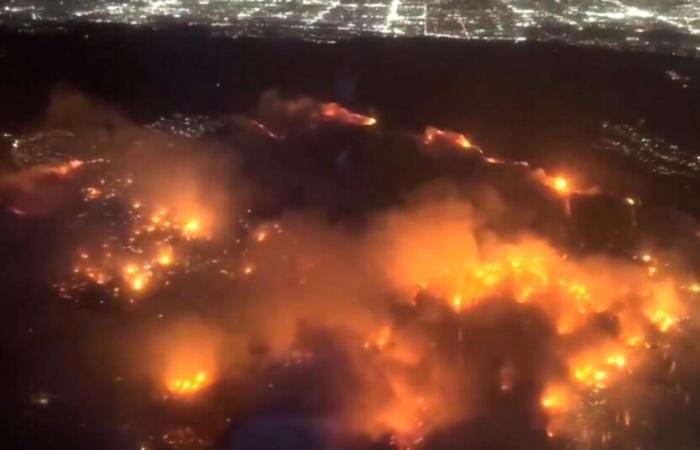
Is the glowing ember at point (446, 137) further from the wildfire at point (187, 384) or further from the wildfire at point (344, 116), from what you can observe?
the wildfire at point (187, 384)

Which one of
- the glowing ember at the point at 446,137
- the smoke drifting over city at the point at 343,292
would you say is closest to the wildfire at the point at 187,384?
the smoke drifting over city at the point at 343,292

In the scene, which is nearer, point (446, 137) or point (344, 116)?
point (446, 137)

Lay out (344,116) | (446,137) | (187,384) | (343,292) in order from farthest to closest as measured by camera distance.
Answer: (344,116), (446,137), (343,292), (187,384)

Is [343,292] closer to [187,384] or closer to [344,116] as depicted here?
[187,384]

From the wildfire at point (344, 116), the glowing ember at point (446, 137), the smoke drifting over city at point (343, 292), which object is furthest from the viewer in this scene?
the wildfire at point (344, 116)

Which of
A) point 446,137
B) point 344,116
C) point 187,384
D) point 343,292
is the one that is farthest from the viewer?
point 344,116

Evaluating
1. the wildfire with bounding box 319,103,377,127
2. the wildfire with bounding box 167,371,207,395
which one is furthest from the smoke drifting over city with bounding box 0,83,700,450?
the wildfire with bounding box 319,103,377,127

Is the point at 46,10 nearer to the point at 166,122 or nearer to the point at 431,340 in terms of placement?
the point at 166,122

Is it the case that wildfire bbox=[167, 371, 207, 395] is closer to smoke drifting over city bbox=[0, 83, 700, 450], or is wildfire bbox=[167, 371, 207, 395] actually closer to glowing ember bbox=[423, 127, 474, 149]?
smoke drifting over city bbox=[0, 83, 700, 450]

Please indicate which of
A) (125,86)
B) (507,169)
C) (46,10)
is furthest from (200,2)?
(507,169)

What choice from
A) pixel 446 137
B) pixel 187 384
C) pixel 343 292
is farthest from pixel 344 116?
pixel 187 384
